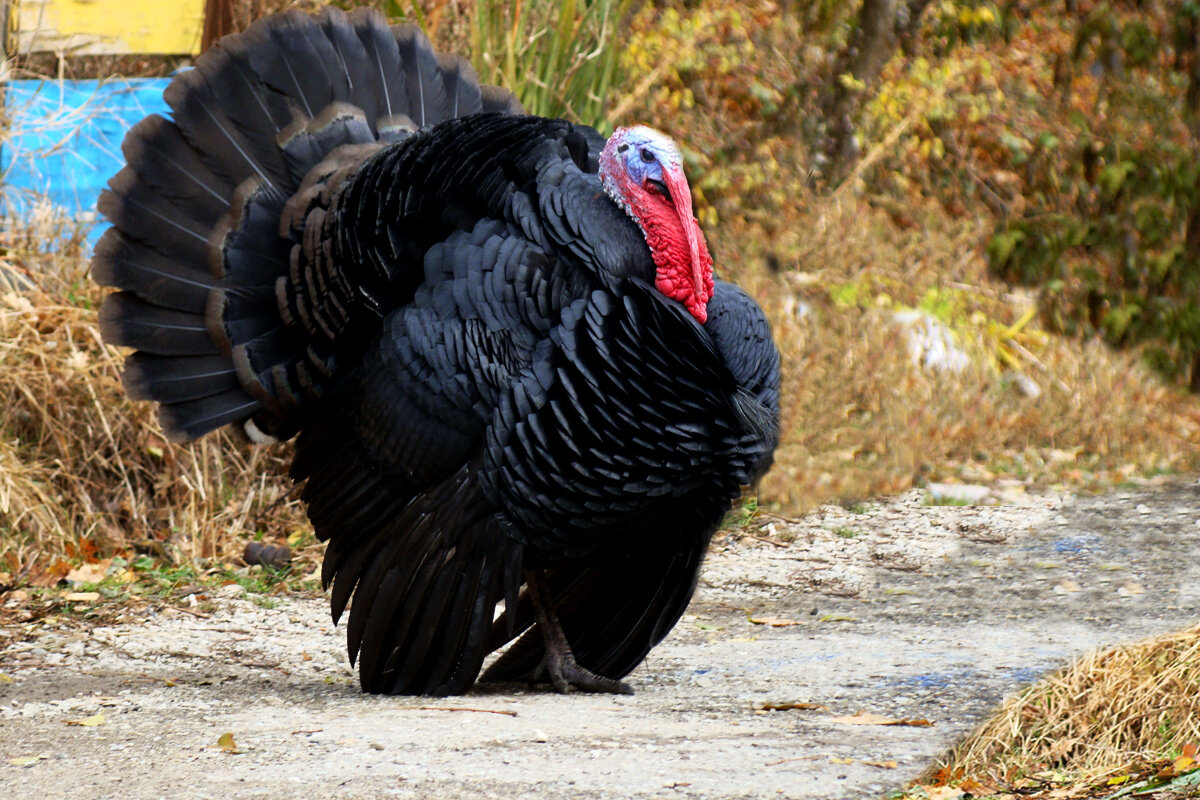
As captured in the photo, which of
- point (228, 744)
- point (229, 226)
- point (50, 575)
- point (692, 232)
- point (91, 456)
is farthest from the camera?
point (91, 456)

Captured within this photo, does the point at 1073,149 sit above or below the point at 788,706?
above

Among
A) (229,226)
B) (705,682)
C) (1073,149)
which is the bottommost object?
(705,682)

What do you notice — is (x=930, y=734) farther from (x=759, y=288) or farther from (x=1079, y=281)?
(x=1079, y=281)

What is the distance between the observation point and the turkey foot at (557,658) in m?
4.15

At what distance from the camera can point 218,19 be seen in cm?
625

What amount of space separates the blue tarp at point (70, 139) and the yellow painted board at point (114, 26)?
27 centimetres

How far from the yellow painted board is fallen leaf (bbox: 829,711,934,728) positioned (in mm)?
4982

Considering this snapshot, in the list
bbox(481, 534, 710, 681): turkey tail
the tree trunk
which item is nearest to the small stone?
bbox(481, 534, 710, 681): turkey tail

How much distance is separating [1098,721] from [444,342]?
1.95 metres

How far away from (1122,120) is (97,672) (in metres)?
7.43

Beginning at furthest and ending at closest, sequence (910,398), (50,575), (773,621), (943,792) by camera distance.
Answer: (910,398) < (50,575) < (773,621) < (943,792)

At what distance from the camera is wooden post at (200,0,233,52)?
624 cm

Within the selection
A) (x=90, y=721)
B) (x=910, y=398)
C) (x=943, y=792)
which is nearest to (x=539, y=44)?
(x=910, y=398)

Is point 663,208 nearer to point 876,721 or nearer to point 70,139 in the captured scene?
point 876,721
